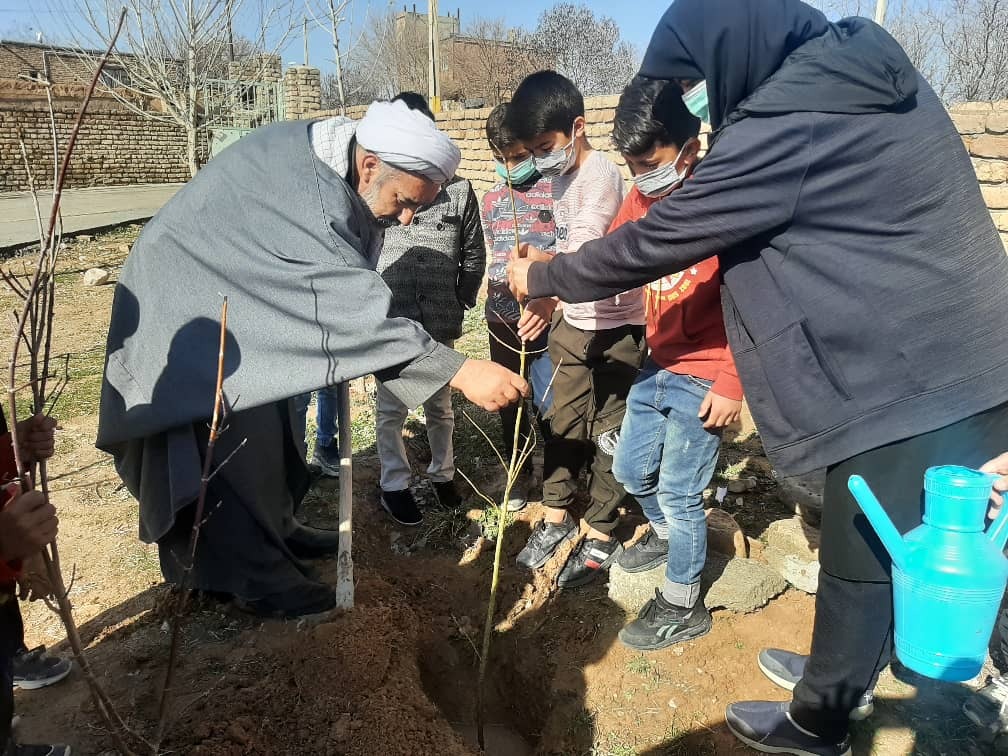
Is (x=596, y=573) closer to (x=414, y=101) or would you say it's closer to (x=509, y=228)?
(x=509, y=228)

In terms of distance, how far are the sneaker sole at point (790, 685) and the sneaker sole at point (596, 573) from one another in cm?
74

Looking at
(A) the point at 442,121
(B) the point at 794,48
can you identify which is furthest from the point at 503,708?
(A) the point at 442,121

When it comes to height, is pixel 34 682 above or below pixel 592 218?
below

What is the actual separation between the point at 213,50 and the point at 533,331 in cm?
1162

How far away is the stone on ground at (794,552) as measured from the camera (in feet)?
9.91

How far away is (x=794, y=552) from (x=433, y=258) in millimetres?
2151

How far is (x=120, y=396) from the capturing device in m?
2.26

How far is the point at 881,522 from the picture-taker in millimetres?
1588

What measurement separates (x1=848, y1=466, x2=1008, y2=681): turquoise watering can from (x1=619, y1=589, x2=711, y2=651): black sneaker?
44.4 inches

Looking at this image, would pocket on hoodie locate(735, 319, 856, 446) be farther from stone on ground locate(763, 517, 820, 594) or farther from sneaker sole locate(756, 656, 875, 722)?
stone on ground locate(763, 517, 820, 594)

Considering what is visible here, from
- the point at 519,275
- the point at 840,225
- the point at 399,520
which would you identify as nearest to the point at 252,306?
the point at 519,275

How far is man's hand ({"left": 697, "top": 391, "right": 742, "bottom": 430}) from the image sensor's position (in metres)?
2.28

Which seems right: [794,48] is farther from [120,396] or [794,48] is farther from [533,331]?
[120,396]

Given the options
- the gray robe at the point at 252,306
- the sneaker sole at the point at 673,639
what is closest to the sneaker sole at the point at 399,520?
the sneaker sole at the point at 673,639
